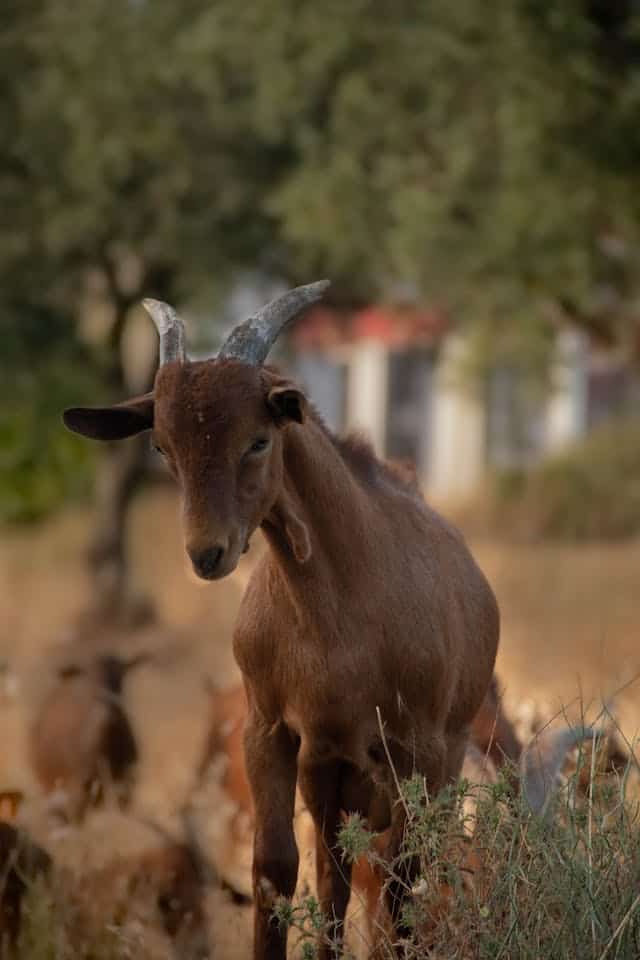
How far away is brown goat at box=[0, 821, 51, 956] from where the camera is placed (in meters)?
7.68

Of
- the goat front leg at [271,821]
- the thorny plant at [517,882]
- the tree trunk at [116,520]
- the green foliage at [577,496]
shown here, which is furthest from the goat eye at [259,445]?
the green foliage at [577,496]

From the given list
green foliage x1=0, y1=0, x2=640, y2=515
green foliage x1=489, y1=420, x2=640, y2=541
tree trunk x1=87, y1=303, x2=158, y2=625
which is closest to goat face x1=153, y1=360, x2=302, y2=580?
green foliage x1=0, y1=0, x2=640, y2=515

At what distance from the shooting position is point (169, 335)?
6.22 metres

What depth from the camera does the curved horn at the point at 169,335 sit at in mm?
6117

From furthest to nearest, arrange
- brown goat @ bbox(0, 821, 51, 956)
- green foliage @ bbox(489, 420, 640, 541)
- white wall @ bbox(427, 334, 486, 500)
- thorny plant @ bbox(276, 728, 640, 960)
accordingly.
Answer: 1. white wall @ bbox(427, 334, 486, 500)
2. green foliage @ bbox(489, 420, 640, 541)
3. brown goat @ bbox(0, 821, 51, 956)
4. thorny plant @ bbox(276, 728, 640, 960)

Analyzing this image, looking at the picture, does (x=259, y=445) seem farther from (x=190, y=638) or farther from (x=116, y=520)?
(x=116, y=520)

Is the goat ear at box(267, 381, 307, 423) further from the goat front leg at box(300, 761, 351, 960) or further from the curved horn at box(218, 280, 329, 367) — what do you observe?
the goat front leg at box(300, 761, 351, 960)

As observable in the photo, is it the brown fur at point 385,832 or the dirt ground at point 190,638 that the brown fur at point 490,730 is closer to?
the brown fur at point 385,832

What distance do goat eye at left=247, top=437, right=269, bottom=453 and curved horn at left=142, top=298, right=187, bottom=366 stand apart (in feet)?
1.08

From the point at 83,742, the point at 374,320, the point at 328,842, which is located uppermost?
the point at 328,842

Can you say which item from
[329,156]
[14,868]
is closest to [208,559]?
[14,868]

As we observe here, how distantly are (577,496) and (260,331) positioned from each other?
74.7 feet

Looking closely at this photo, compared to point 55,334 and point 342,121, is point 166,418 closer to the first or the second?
point 342,121

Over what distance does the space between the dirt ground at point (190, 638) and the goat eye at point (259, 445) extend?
123 centimetres
